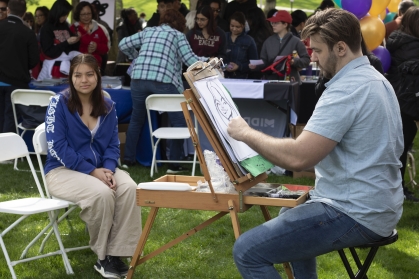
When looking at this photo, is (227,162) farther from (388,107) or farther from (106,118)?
(106,118)

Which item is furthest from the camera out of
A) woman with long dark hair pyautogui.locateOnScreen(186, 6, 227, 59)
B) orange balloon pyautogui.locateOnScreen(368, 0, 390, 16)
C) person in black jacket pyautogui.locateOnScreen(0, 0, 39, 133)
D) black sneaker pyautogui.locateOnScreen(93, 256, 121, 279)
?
woman with long dark hair pyautogui.locateOnScreen(186, 6, 227, 59)

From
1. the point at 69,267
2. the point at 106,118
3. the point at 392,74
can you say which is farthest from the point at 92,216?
A: the point at 392,74

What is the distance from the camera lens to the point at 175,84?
6.65m

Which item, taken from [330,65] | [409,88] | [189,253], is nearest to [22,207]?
[189,253]

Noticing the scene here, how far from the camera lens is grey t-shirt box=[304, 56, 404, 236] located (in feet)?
7.82

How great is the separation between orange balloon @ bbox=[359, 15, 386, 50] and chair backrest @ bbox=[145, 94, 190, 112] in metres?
1.86

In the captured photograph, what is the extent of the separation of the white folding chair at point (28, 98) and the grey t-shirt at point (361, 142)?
14.6ft

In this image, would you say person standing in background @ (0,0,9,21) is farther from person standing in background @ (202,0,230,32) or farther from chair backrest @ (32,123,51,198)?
chair backrest @ (32,123,51,198)

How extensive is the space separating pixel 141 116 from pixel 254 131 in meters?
4.37

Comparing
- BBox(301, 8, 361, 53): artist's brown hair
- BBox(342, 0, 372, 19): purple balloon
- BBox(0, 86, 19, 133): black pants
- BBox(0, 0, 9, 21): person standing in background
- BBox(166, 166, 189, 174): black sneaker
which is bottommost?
BBox(166, 166, 189, 174): black sneaker

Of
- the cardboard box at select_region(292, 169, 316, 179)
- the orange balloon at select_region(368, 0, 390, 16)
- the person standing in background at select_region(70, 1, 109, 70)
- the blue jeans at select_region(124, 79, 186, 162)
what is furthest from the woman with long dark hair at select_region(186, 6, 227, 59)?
the orange balloon at select_region(368, 0, 390, 16)

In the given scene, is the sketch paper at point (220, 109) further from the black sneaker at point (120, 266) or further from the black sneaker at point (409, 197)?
the black sneaker at point (409, 197)

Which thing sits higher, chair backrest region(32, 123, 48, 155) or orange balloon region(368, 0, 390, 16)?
orange balloon region(368, 0, 390, 16)

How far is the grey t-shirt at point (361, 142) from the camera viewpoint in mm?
2383
